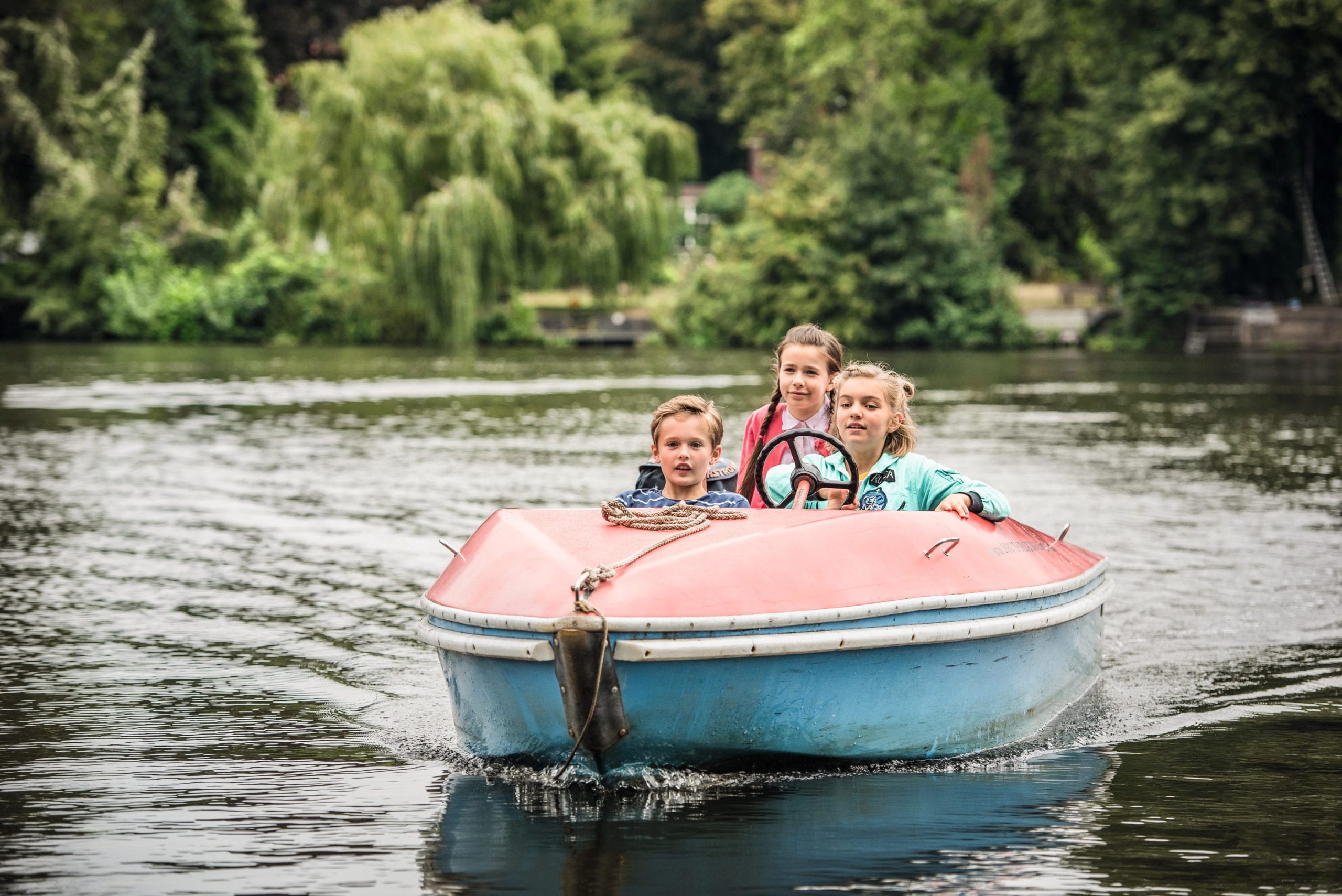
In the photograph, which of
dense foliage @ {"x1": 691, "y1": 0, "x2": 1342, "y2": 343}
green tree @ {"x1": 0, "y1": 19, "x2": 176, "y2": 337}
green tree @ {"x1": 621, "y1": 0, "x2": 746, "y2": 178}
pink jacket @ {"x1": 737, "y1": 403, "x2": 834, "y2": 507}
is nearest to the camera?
pink jacket @ {"x1": 737, "y1": 403, "x2": 834, "y2": 507}

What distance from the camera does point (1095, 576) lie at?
764cm

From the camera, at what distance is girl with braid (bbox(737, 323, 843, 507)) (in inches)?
304

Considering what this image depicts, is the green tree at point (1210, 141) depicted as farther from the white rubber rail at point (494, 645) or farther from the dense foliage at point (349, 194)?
the white rubber rail at point (494, 645)

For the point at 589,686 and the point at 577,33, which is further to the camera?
the point at 577,33

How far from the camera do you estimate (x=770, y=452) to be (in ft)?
24.7

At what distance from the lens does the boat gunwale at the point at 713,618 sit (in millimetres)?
5590

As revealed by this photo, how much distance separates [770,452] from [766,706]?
183 centimetres

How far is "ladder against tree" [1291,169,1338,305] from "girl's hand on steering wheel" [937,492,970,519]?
40464 mm

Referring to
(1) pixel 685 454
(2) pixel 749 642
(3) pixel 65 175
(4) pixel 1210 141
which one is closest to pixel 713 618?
(2) pixel 749 642

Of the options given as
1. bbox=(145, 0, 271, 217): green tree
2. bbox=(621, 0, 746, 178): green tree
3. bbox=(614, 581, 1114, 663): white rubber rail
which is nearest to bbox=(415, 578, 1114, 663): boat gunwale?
bbox=(614, 581, 1114, 663): white rubber rail

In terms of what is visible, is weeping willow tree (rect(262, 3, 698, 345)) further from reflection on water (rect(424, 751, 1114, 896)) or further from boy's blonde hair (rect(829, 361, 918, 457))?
reflection on water (rect(424, 751, 1114, 896))

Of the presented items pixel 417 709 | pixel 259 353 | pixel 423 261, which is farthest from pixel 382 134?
pixel 417 709

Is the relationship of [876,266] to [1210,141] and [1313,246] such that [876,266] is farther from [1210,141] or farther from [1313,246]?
[1313,246]

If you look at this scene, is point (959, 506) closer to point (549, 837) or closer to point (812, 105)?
point (549, 837)
